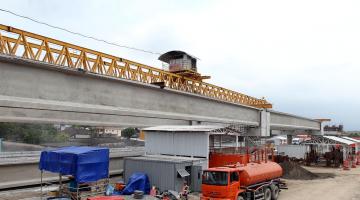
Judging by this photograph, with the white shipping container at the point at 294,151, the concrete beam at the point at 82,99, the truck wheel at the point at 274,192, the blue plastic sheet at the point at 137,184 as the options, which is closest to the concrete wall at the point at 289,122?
the white shipping container at the point at 294,151

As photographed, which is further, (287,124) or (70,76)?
(287,124)

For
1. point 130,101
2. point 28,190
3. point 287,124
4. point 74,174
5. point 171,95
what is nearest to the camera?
point 74,174

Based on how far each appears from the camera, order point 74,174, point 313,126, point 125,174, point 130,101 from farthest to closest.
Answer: point 313,126 → point 130,101 → point 125,174 → point 74,174

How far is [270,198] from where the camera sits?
20328 millimetres

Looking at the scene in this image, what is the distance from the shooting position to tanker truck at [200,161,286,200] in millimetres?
16734

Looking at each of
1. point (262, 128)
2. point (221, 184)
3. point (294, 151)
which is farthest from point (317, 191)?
point (294, 151)

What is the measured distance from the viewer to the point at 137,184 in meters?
19.8

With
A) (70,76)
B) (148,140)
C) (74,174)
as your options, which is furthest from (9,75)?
(148,140)

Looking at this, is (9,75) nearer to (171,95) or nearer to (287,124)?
(171,95)

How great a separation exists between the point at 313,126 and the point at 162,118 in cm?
4901

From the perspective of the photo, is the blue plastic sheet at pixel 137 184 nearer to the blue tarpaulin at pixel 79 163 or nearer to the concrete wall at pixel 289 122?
the blue tarpaulin at pixel 79 163

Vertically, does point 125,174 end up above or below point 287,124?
below

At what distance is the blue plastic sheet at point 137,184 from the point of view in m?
19.4

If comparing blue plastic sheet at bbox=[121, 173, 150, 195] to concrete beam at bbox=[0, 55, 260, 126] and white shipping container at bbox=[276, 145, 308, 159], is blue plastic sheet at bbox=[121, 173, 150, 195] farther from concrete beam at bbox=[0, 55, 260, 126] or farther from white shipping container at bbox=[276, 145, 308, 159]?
white shipping container at bbox=[276, 145, 308, 159]
